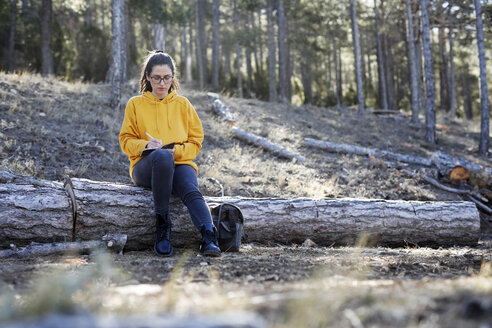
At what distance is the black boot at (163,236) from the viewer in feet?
12.6

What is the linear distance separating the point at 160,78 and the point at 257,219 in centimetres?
184

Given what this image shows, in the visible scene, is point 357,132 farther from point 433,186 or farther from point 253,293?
point 253,293

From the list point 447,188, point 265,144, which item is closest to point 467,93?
point 447,188

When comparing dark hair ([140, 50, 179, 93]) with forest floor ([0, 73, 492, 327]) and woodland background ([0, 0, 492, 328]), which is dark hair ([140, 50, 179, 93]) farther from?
forest floor ([0, 73, 492, 327])

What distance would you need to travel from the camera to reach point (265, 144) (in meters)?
9.55

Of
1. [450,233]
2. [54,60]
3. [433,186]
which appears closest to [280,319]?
[450,233]

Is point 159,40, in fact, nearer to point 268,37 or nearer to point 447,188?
point 268,37

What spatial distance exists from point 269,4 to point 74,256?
19571 mm

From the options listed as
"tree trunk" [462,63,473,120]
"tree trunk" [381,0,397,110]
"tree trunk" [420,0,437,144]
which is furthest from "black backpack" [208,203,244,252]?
"tree trunk" [462,63,473,120]

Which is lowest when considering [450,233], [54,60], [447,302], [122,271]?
[450,233]

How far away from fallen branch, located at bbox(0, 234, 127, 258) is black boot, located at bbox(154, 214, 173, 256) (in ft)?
1.01

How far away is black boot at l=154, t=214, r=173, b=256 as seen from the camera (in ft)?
12.6

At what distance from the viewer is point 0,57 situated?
51.7 feet

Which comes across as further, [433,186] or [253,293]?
[433,186]
